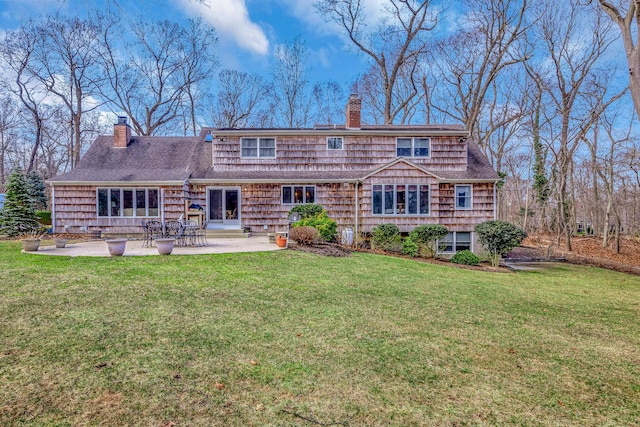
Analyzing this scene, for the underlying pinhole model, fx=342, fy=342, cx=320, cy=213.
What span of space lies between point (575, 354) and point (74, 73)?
105ft

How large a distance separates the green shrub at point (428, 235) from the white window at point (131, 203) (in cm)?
1203

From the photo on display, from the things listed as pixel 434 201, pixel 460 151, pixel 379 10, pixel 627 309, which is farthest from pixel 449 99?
pixel 627 309

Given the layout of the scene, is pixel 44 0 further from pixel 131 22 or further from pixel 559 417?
pixel 559 417

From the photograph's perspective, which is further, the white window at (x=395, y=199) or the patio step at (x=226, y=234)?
the white window at (x=395, y=199)

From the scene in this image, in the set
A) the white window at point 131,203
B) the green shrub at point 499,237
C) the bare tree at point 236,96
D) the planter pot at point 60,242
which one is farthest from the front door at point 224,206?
the bare tree at point 236,96

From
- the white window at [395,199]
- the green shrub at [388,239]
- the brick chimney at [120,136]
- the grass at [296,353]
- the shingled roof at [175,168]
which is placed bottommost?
the grass at [296,353]

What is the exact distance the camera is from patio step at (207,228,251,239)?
51.1 feet

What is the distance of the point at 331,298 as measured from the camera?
6.38 m

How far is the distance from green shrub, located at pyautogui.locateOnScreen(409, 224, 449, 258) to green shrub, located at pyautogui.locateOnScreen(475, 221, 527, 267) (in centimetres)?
149

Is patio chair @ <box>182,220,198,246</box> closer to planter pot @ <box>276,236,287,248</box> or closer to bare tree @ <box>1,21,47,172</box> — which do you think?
planter pot @ <box>276,236,287,248</box>

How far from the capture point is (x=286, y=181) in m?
16.8

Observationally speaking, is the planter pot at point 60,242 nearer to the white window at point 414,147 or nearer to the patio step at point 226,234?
the patio step at point 226,234

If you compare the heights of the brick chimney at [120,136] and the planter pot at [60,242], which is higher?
the brick chimney at [120,136]

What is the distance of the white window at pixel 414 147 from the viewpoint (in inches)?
711
